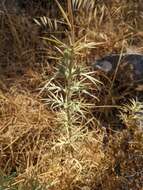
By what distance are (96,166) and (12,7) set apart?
1.46m

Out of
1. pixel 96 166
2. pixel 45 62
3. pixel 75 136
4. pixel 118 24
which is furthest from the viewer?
pixel 118 24

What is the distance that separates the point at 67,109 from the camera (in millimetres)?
2084

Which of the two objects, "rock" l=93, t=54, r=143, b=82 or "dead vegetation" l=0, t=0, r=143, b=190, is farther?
"rock" l=93, t=54, r=143, b=82

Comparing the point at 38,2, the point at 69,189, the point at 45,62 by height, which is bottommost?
the point at 69,189

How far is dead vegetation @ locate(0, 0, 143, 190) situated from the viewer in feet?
7.19

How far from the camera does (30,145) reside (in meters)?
2.55

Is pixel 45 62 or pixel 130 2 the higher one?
pixel 130 2

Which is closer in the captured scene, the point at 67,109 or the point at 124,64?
the point at 67,109

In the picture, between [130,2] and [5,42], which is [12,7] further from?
[130,2]

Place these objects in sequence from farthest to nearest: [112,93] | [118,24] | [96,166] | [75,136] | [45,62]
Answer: [118,24] < [45,62] < [112,93] < [96,166] < [75,136]

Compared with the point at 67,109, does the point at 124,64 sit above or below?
below

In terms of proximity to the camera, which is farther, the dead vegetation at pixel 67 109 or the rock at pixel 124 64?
the rock at pixel 124 64

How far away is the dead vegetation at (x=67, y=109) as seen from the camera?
86.3 inches

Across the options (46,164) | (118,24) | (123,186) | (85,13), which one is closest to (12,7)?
(85,13)
